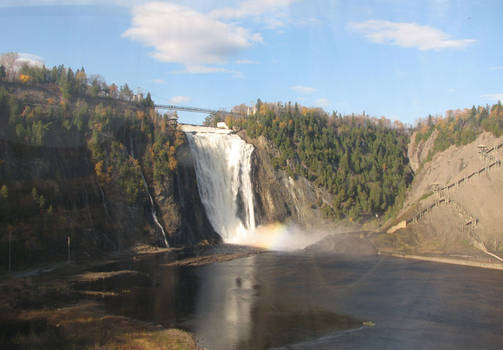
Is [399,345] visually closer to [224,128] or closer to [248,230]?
[248,230]

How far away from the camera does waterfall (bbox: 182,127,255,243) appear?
7012 centimetres

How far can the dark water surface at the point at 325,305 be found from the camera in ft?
81.9

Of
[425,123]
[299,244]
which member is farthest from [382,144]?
[299,244]

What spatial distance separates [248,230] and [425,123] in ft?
192

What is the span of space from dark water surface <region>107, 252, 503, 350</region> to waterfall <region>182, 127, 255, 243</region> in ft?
70.7

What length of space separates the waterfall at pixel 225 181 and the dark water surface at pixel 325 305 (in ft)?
70.7

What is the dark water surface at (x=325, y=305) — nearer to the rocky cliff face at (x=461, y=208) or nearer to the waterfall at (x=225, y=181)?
the rocky cliff face at (x=461, y=208)

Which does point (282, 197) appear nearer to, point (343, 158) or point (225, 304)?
point (343, 158)

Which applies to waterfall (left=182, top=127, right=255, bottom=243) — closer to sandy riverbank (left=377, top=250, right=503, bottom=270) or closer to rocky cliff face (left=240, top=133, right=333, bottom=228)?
rocky cliff face (left=240, top=133, right=333, bottom=228)

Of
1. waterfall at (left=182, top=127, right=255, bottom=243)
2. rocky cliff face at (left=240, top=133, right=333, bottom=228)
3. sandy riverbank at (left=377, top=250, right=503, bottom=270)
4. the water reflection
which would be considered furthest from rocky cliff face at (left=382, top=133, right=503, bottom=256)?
the water reflection

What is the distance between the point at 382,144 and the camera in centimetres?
8900

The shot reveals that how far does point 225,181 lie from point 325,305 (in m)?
43.7

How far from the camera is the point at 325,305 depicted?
31.9 metres

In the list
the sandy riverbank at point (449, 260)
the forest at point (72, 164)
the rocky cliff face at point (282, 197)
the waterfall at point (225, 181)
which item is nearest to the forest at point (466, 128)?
the rocky cliff face at point (282, 197)
